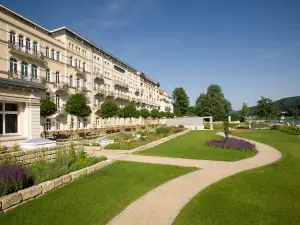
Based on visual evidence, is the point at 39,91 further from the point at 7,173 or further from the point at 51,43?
the point at 51,43

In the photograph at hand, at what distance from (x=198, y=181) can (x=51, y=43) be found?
30554 millimetres

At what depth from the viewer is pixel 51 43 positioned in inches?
1171

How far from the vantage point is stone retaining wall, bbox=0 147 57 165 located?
801 centimetres

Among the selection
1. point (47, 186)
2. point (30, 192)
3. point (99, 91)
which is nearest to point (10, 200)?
point (30, 192)

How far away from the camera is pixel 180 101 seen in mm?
77188

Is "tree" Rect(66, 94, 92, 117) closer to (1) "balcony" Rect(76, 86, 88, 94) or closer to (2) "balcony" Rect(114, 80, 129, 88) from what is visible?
(1) "balcony" Rect(76, 86, 88, 94)

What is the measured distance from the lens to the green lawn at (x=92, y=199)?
4.63 meters

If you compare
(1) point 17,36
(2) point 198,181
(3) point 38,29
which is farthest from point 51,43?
(2) point 198,181

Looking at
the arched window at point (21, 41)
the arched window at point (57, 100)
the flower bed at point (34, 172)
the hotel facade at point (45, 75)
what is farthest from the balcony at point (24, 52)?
the flower bed at point (34, 172)

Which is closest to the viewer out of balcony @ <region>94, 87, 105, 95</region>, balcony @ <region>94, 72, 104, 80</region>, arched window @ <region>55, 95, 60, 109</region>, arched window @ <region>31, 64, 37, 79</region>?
arched window @ <region>31, 64, 37, 79</region>

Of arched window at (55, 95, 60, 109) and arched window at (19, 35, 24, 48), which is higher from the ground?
arched window at (19, 35, 24, 48)

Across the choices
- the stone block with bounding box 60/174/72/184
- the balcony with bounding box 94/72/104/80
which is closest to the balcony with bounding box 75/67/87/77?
the balcony with bounding box 94/72/104/80

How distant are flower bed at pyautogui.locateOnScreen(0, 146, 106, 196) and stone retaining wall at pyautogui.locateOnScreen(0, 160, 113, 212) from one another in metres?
0.34

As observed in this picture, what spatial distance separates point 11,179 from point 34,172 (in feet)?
4.83
